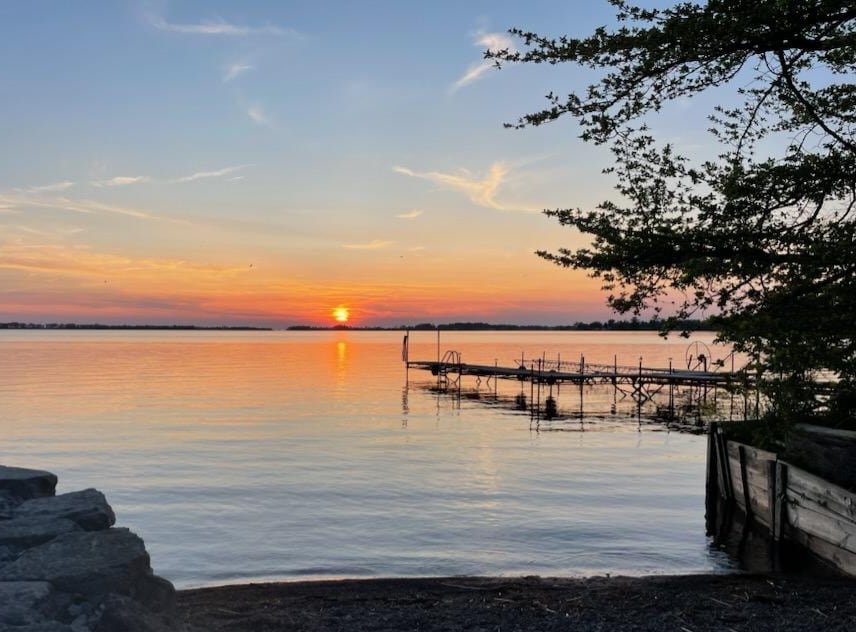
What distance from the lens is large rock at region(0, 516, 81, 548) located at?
6754 mm

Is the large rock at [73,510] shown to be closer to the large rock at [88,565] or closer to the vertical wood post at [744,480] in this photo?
the large rock at [88,565]

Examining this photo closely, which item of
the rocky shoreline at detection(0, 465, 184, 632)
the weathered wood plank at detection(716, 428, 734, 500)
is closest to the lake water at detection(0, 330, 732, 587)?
the weathered wood plank at detection(716, 428, 734, 500)

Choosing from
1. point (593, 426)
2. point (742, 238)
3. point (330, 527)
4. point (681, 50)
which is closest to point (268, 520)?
point (330, 527)

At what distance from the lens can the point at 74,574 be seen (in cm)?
600

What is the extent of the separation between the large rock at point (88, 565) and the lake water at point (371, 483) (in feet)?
22.5

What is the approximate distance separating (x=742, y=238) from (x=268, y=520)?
12.9m

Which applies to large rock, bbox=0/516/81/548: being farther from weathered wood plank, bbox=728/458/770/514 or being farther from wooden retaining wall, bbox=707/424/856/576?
weathered wood plank, bbox=728/458/770/514

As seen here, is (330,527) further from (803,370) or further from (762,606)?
(803,370)

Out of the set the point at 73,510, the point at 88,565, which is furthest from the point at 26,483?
the point at 88,565

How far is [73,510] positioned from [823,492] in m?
11.2

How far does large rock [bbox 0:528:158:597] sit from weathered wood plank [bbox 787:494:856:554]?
10082 millimetres

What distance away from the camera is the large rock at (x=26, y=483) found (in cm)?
833

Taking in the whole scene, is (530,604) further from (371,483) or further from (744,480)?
(371,483)

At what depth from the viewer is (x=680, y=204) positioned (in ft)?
33.6
